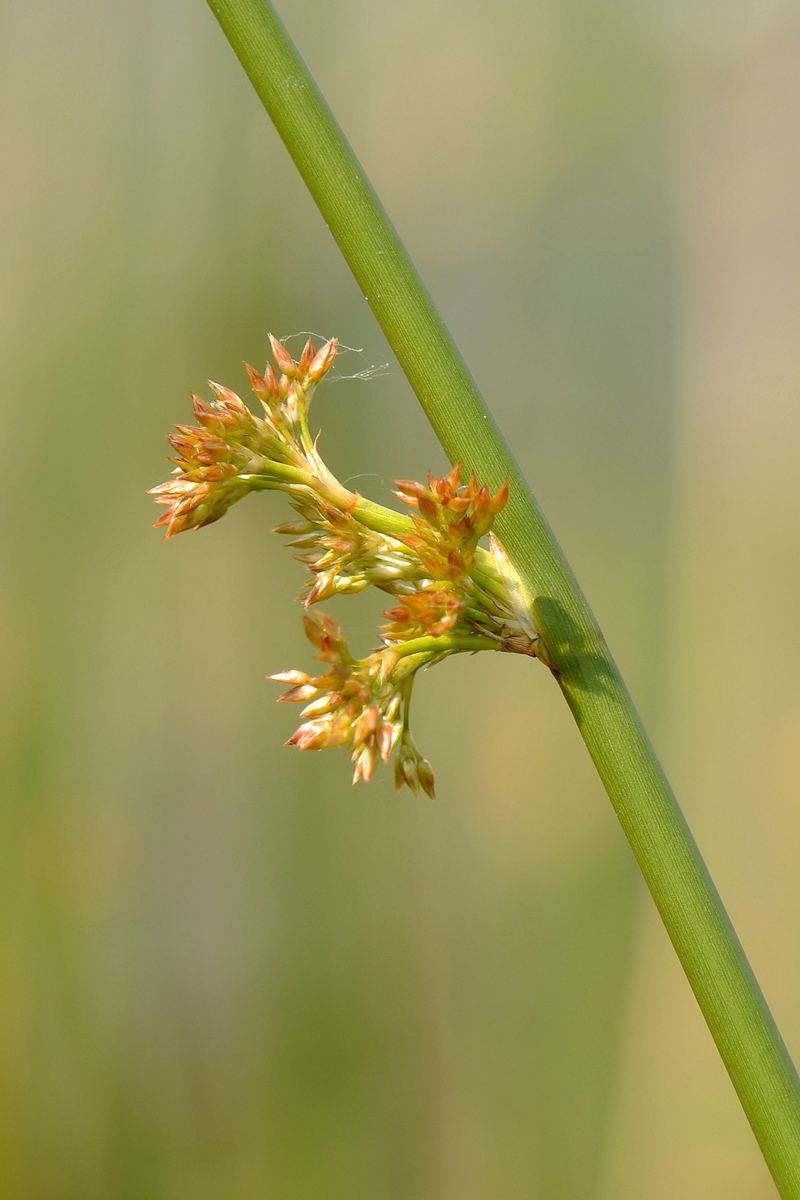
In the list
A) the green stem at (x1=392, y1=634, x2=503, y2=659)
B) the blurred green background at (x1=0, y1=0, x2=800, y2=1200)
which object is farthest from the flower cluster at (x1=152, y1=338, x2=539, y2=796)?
the blurred green background at (x1=0, y1=0, x2=800, y2=1200)

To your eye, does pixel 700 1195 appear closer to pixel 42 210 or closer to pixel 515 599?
pixel 515 599

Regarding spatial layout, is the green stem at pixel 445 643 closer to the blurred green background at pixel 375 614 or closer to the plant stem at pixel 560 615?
the plant stem at pixel 560 615

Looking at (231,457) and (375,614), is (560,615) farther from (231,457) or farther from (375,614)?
(375,614)

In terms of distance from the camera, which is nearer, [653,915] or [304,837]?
[653,915]

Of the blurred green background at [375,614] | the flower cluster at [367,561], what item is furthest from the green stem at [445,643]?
the blurred green background at [375,614]

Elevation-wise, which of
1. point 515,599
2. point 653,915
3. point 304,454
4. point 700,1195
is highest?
point 304,454

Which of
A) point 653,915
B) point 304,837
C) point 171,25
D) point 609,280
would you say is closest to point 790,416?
point 609,280
